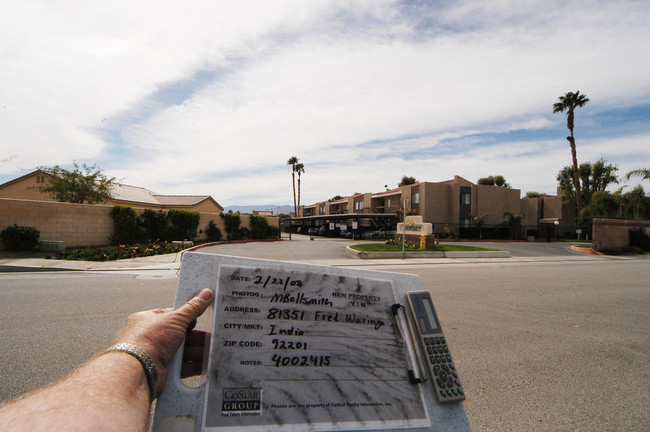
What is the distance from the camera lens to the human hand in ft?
5.22

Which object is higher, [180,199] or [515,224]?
[180,199]

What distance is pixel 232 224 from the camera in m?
32.1

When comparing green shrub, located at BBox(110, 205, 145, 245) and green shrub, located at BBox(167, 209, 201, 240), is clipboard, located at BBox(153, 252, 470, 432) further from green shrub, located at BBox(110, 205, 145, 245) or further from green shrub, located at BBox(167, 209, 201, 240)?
green shrub, located at BBox(167, 209, 201, 240)

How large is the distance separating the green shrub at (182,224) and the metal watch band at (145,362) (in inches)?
1026

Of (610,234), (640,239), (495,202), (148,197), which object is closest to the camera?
(610,234)

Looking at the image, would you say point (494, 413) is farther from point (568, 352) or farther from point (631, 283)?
point (631, 283)

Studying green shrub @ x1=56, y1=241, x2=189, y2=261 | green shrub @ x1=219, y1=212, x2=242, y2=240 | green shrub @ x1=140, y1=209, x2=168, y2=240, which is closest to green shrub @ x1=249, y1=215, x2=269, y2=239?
green shrub @ x1=219, y1=212, x2=242, y2=240

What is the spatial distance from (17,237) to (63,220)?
2.79m

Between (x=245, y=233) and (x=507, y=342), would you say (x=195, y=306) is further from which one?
(x=245, y=233)

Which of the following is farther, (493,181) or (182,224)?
(493,181)

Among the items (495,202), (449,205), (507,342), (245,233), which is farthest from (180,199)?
(507,342)

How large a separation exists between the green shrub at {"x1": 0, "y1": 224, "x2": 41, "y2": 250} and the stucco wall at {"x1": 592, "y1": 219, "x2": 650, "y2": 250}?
1423 inches

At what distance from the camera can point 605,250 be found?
26.8m

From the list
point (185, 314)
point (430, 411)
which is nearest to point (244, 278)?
point (185, 314)
